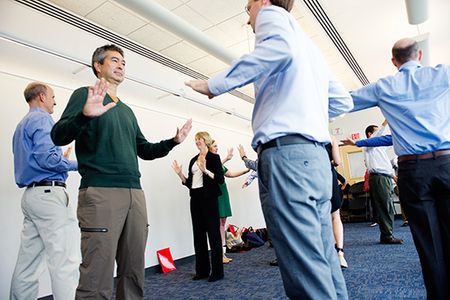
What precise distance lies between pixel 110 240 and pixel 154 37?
3.09 meters


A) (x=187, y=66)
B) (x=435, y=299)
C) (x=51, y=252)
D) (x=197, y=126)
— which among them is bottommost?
(x=435, y=299)

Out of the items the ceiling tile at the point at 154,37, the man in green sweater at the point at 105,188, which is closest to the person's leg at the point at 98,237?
the man in green sweater at the point at 105,188

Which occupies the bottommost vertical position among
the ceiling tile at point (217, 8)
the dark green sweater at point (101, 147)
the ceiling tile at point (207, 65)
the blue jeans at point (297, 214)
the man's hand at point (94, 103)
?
the blue jeans at point (297, 214)

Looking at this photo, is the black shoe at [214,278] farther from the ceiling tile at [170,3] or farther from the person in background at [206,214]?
the ceiling tile at [170,3]

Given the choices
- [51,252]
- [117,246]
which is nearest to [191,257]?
[51,252]

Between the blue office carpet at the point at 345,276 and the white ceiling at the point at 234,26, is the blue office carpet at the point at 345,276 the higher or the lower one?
the lower one

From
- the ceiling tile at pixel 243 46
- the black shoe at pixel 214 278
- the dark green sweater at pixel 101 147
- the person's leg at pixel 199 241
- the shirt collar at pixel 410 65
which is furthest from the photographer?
the ceiling tile at pixel 243 46

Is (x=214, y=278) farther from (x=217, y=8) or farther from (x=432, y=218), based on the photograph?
(x=217, y=8)

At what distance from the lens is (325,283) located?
2.64ft

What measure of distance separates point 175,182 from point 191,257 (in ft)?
3.73

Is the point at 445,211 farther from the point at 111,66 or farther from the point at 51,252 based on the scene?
the point at 51,252

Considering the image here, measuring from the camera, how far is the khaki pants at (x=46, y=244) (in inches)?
74.8

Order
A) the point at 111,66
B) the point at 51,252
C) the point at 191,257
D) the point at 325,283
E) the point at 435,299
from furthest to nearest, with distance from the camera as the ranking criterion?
the point at 191,257
the point at 51,252
the point at 111,66
the point at 435,299
the point at 325,283

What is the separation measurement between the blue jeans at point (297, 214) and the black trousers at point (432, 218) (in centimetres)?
90
